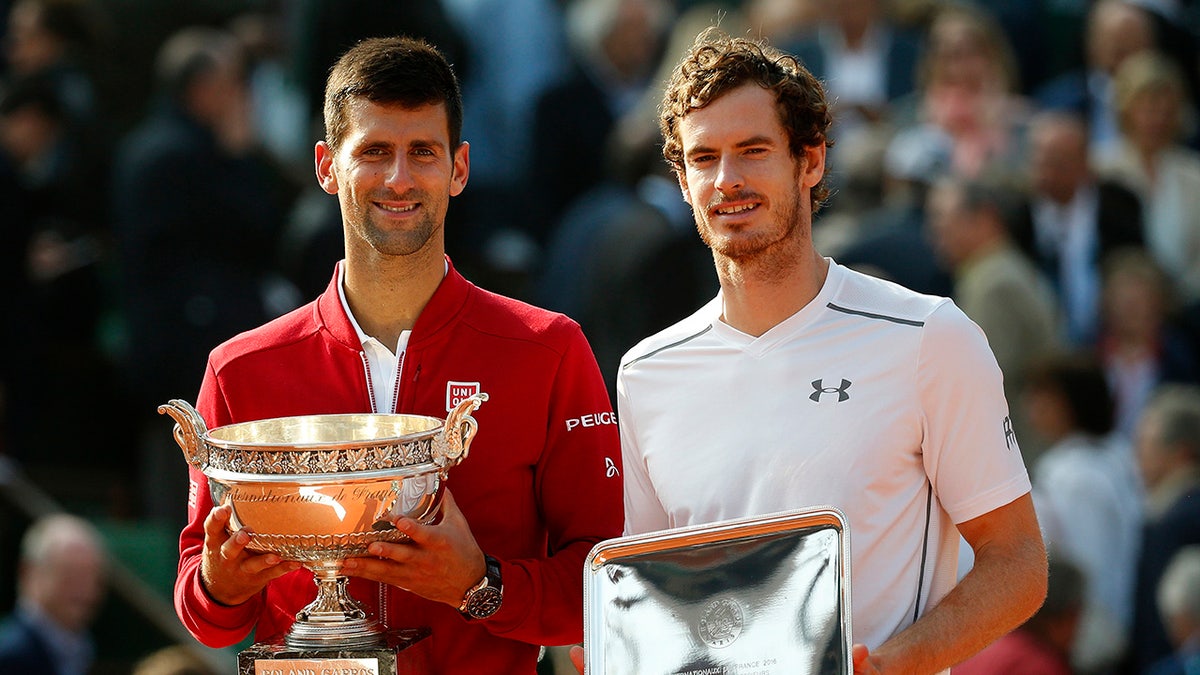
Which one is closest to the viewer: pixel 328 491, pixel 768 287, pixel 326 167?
pixel 328 491

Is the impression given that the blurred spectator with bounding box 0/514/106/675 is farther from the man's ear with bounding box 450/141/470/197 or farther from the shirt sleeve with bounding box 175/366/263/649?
the man's ear with bounding box 450/141/470/197

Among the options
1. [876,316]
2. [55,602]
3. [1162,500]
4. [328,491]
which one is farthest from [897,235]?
[328,491]

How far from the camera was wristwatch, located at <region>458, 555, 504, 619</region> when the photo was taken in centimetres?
336

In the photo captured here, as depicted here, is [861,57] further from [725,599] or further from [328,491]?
[328,491]

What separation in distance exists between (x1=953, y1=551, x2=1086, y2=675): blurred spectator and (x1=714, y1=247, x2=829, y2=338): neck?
2.84m

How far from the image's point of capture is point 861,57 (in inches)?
344

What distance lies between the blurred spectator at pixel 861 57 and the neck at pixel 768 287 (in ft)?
15.7

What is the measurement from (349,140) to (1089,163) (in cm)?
547

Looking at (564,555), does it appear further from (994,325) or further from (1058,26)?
(1058,26)

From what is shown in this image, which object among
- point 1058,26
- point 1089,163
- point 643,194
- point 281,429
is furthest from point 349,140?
point 1058,26

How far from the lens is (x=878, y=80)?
28.9 feet

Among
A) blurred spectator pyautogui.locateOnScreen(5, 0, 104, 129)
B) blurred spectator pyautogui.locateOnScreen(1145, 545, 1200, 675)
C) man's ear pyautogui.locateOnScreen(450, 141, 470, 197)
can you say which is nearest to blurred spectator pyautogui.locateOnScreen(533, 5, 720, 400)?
blurred spectator pyautogui.locateOnScreen(1145, 545, 1200, 675)

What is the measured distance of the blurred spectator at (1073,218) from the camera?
8.20m

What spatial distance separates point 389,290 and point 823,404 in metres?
0.84
